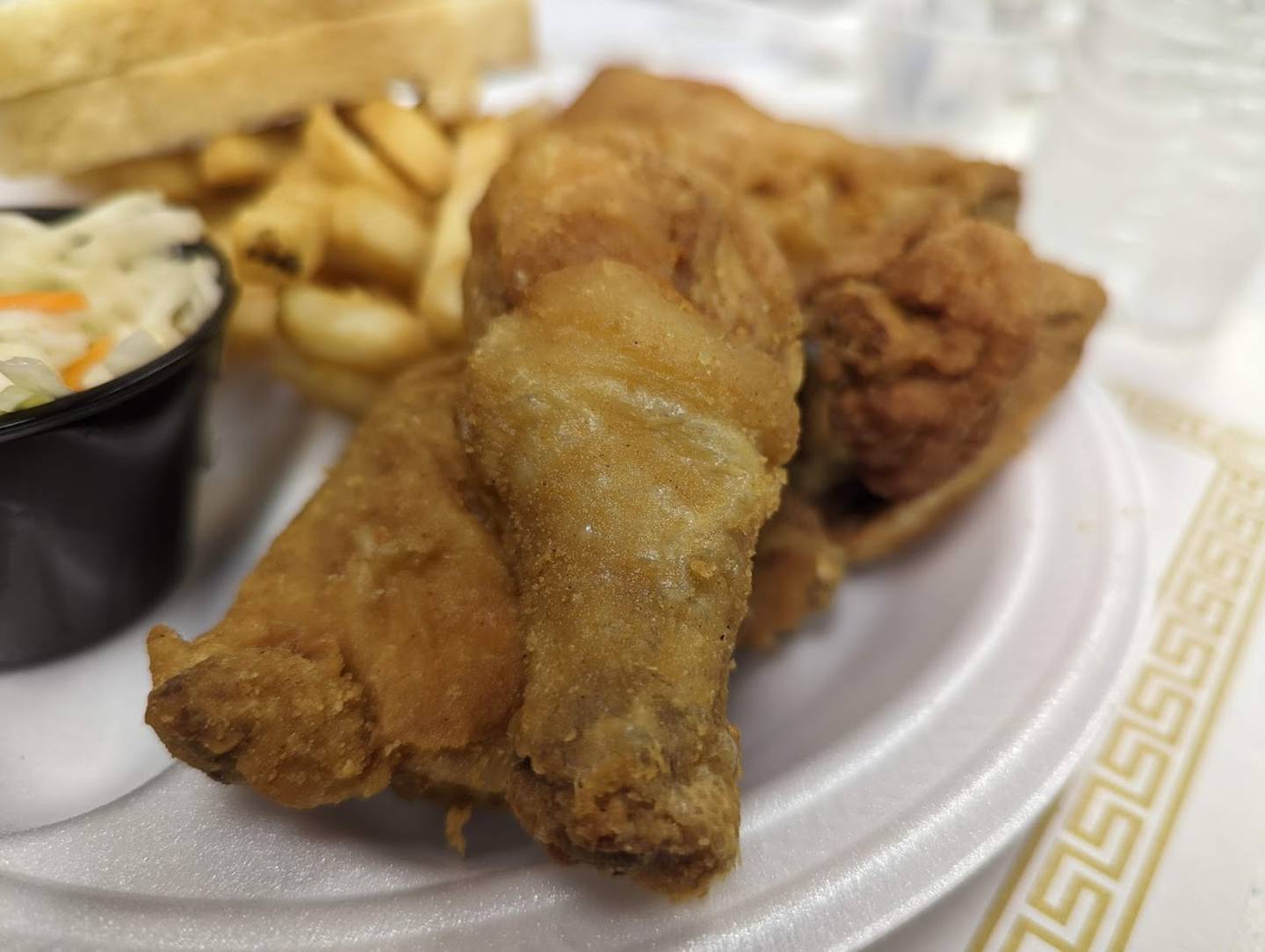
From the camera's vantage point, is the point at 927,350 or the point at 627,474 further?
the point at 927,350

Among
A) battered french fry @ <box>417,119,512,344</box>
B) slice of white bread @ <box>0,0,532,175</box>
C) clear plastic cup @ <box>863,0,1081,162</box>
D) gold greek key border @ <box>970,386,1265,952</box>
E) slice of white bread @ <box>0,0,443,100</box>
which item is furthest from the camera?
clear plastic cup @ <box>863,0,1081,162</box>

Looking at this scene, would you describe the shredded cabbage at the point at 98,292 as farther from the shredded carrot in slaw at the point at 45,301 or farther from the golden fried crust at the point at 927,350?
the golden fried crust at the point at 927,350

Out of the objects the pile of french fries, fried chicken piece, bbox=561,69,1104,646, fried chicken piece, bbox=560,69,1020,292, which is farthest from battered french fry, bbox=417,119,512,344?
fried chicken piece, bbox=561,69,1104,646

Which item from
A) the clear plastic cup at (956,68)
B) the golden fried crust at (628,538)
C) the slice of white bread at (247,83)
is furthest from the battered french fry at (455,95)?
the clear plastic cup at (956,68)

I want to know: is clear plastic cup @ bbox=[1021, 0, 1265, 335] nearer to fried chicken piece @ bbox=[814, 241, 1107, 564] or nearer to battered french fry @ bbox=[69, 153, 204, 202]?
fried chicken piece @ bbox=[814, 241, 1107, 564]

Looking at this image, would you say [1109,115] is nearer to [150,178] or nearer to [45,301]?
[150,178]

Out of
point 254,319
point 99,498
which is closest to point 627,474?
point 99,498
